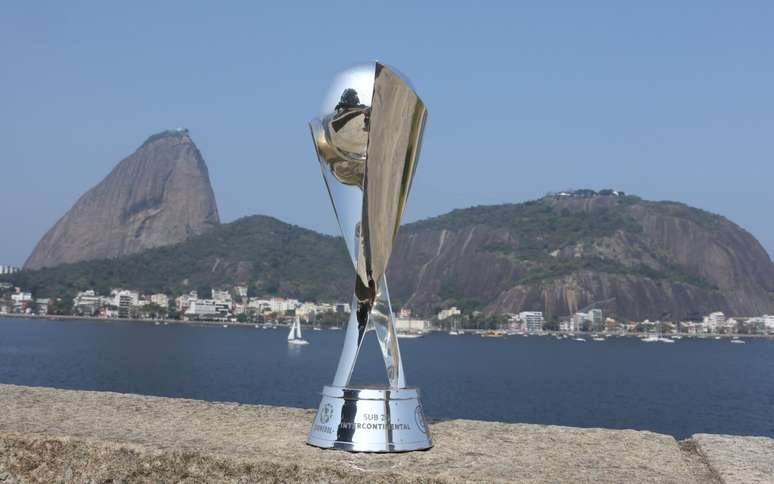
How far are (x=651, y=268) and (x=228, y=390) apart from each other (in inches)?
5833

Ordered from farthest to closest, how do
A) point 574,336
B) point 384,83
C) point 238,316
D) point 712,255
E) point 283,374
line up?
point 712,255
point 238,316
point 574,336
point 283,374
point 384,83

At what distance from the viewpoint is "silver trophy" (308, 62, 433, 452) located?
5.92 meters

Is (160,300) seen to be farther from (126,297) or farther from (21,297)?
(21,297)

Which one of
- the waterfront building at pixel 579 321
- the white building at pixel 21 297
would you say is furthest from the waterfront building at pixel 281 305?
→ the waterfront building at pixel 579 321

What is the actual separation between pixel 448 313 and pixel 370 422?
173706 millimetres

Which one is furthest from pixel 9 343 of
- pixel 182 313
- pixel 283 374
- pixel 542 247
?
pixel 542 247

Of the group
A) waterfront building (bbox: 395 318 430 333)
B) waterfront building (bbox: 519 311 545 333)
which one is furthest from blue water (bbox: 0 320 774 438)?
waterfront building (bbox: 519 311 545 333)

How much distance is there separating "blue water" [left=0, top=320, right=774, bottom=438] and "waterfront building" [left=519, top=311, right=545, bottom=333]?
2190 inches

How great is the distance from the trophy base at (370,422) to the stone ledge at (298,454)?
17 centimetres

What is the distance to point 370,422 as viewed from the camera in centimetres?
578

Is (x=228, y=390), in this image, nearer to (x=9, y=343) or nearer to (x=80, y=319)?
(x=9, y=343)

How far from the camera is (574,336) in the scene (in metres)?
168

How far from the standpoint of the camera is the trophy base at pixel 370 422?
570 cm

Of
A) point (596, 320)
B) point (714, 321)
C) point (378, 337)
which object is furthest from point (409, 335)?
point (378, 337)
